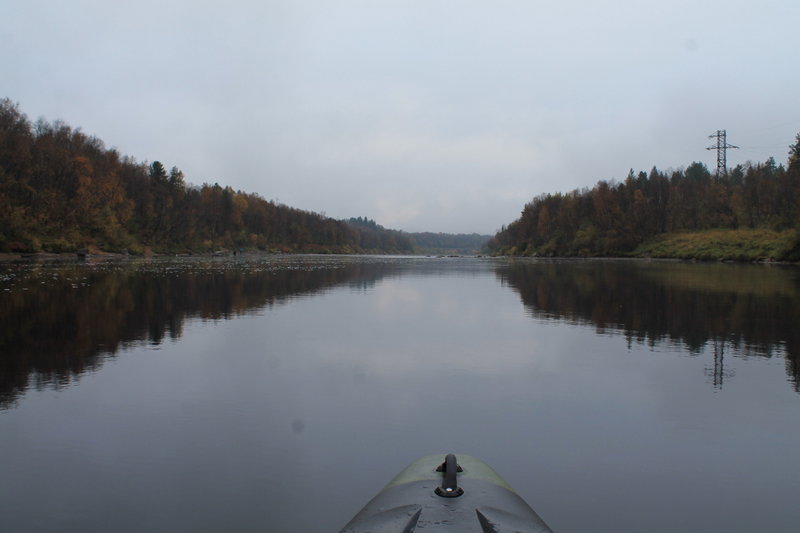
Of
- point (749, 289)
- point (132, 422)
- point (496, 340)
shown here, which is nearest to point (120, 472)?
point (132, 422)

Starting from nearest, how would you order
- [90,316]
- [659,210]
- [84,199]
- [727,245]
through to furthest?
[90,316], [84,199], [727,245], [659,210]

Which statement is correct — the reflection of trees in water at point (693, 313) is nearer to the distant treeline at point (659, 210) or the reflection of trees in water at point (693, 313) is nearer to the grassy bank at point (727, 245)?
the grassy bank at point (727, 245)

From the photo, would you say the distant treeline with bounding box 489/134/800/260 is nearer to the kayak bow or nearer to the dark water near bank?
the dark water near bank

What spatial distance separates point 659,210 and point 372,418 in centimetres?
11540

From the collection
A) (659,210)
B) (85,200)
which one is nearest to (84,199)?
(85,200)

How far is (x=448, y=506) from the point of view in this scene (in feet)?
14.2

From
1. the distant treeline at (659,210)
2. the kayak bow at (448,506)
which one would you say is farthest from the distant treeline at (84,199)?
the distant treeline at (659,210)

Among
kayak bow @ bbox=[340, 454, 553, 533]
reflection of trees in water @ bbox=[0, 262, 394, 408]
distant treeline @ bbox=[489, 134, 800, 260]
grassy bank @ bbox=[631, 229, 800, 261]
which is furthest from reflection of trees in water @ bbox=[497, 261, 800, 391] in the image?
distant treeline @ bbox=[489, 134, 800, 260]

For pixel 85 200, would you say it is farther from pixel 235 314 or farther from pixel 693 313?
pixel 693 313

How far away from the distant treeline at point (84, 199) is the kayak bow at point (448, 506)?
2934 inches

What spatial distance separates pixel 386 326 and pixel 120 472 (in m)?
11.9

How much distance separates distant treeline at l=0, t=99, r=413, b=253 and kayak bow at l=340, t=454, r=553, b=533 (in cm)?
7452

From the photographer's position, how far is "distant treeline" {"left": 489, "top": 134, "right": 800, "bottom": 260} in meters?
89.2

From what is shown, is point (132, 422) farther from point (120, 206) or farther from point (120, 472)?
point (120, 206)
